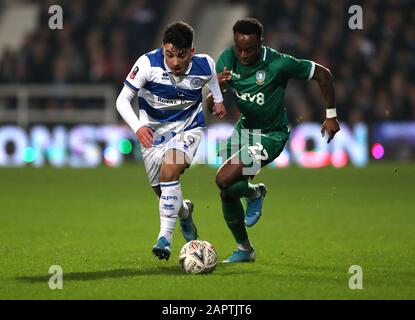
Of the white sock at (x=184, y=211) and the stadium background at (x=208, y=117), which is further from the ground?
the stadium background at (x=208, y=117)

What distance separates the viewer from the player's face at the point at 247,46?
8203 millimetres

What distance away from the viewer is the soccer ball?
7691mm

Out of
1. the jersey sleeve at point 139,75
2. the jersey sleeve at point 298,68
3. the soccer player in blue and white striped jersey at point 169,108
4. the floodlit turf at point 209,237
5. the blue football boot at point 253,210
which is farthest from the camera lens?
the blue football boot at point 253,210

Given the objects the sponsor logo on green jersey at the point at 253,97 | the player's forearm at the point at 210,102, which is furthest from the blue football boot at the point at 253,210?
the player's forearm at the point at 210,102

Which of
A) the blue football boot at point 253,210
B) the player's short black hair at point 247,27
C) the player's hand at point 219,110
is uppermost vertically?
the player's short black hair at point 247,27

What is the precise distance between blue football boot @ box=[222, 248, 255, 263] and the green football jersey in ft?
3.43

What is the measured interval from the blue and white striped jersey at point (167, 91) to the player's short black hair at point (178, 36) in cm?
28

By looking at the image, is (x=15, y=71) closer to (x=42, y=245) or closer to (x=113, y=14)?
(x=113, y=14)

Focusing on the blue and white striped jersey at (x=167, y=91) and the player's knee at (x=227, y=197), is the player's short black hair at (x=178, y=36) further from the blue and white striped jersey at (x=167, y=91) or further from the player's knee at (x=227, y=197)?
the player's knee at (x=227, y=197)

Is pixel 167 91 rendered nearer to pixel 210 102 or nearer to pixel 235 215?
pixel 210 102

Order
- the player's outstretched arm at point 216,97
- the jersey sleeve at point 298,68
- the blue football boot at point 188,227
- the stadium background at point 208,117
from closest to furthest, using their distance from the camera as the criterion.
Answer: the player's outstretched arm at point 216,97 < the jersey sleeve at point 298,68 < the blue football boot at point 188,227 < the stadium background at point 208,117

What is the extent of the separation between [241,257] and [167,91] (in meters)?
1.50
